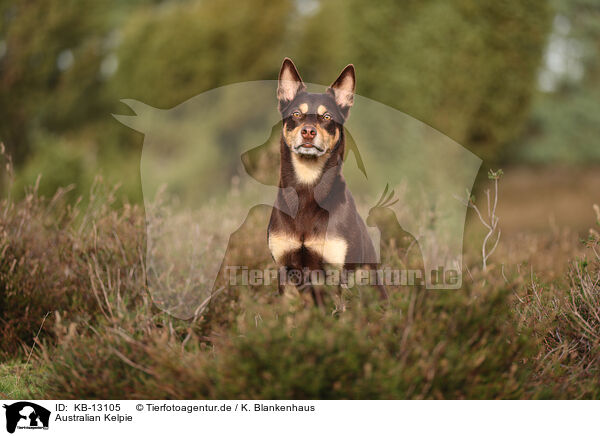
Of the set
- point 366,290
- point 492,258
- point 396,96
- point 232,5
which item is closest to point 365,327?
point 366,290

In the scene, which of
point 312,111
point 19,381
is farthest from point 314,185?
point 19,381

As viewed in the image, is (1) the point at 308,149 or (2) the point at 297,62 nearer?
(1) the point at 308,149

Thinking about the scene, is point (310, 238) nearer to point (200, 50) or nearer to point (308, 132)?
point (308, 132)

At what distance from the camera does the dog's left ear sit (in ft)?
12.2

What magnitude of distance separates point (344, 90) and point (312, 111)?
27 centimetres

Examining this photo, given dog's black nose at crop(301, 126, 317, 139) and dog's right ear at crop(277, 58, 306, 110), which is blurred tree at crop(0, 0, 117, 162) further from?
dog's black nose at crop(301, 126, 317, 139)

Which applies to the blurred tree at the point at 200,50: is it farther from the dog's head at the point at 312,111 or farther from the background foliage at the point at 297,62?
the dog's head at the point at 312,111

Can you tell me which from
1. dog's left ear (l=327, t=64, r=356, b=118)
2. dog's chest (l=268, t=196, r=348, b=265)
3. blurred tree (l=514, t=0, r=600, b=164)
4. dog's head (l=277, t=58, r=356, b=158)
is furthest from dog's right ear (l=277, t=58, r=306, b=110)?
blurred tree (l=514, t=0, r=600, b=164)

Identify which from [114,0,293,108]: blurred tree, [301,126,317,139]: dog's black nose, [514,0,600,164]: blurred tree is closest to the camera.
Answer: [301,126,317,139]: dog's black nose

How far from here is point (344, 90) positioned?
3.78 m

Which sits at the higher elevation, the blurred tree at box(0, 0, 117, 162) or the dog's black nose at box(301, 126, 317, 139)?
the blurred tree at box(0, 0, 117, 162)

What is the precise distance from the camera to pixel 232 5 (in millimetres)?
15828
